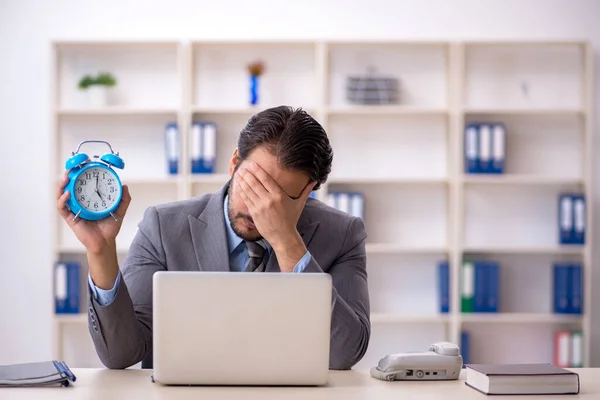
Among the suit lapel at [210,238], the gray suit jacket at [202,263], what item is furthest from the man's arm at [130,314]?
the suit lapel at [210,238]

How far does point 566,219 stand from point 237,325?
3347 mm

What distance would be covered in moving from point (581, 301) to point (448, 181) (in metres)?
1.03

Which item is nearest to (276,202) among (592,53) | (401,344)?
(401,344)

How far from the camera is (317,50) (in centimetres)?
437

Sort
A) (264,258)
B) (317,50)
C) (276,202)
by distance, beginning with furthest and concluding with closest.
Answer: (317,50)
(264,258)
(276,202)

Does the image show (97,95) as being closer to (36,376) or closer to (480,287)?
(480,287)

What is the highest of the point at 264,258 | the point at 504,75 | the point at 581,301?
the point at 504,75

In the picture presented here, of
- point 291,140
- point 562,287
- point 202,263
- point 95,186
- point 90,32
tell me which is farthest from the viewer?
point 90,32

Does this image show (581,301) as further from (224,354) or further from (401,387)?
(224,354)

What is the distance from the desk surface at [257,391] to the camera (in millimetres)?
1479

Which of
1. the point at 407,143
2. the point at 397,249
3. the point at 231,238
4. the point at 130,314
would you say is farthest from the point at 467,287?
the point at 130,314

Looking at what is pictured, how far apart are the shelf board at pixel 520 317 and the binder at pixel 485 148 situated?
2.69 ft

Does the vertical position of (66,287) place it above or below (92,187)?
below

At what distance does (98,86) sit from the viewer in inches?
173
